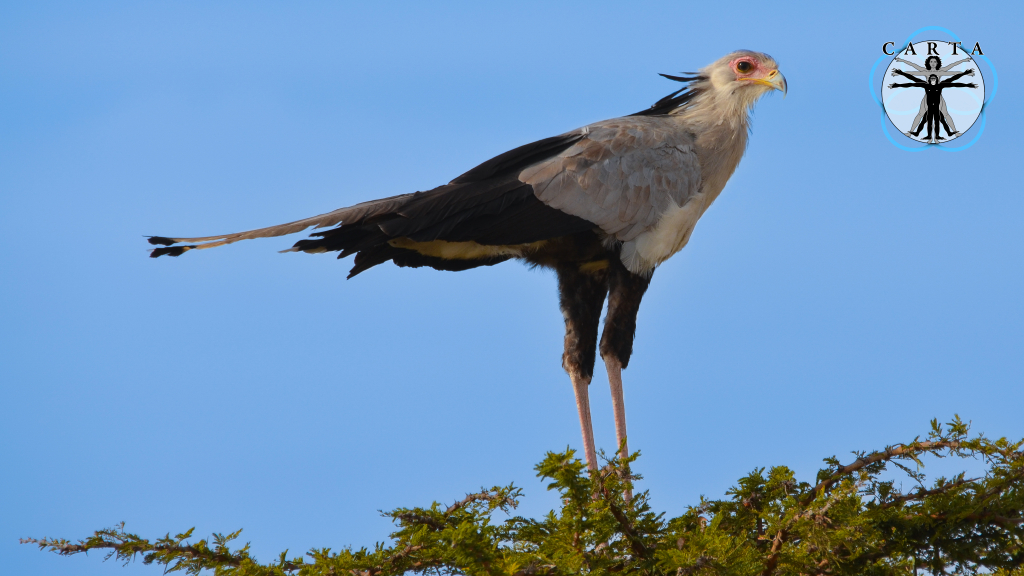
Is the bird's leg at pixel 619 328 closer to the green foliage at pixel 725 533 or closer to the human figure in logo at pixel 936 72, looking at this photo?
the green foliage at pixel 725 533

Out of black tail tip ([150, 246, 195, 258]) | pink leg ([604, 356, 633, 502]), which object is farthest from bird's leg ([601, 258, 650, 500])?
black tail tip ([150, 246, 195, 258])

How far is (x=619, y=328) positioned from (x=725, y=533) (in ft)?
6.08

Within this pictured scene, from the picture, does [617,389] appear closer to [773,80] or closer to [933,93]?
[773,80]

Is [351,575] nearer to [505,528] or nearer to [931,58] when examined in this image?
[505,528]

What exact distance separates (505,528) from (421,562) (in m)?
0.35

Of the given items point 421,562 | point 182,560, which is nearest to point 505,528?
point 421,562

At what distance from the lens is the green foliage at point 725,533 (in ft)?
11.0

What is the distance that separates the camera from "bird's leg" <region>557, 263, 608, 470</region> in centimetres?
545

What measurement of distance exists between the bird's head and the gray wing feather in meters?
0.78

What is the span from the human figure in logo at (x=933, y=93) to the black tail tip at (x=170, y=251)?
4.74 meters

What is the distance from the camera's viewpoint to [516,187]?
491 centimetres

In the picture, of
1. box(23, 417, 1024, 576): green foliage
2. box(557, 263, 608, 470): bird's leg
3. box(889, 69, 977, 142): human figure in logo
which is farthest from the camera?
box(889, 69, 977, 142): human figure in logo

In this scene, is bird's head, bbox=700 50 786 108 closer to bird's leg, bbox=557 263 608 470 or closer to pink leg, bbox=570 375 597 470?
bird's leg, bbox=557 263 608 470

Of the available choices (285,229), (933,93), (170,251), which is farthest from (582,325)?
(933,93)
